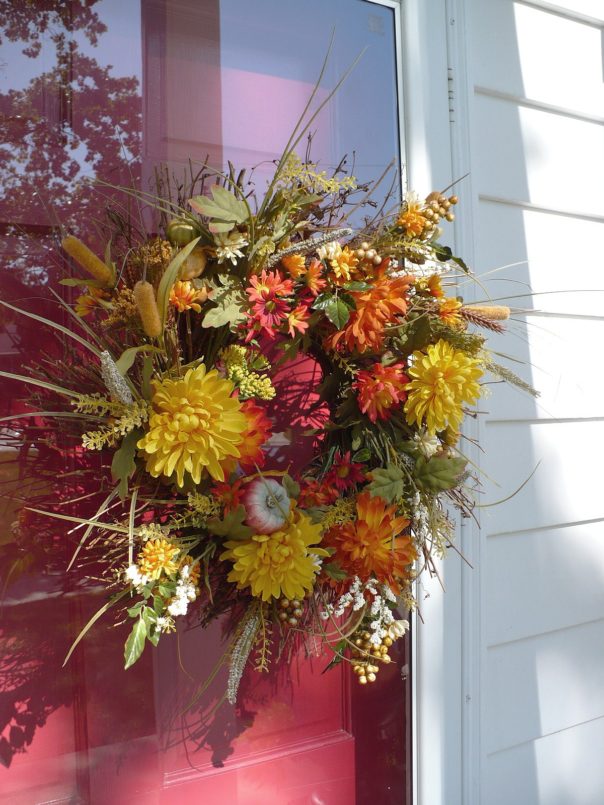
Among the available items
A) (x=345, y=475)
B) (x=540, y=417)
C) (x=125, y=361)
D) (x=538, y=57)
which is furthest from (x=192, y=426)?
(x=538, y=57)

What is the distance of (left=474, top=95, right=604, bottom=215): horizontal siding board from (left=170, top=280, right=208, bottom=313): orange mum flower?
0.81m

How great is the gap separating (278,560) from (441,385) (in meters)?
0.34

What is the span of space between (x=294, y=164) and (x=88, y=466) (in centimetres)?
58

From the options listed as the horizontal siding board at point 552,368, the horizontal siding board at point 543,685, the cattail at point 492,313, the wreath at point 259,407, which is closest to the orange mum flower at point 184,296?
the wreath at point 259,407

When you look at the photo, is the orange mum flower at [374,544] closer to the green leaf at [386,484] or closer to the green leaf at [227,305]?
the green leaf at [386,484]

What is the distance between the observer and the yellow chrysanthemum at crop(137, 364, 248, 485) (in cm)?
83

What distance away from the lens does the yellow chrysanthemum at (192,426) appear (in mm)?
834

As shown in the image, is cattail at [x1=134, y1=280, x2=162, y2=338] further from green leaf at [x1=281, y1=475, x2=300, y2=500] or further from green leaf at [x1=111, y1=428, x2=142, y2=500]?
green leaf at [x1=281, y1=475, x2=300, y2=500]

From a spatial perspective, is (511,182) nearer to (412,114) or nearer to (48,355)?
(412,114)

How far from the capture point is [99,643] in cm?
113

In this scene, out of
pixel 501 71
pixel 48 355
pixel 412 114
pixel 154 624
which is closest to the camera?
pixel 154 624

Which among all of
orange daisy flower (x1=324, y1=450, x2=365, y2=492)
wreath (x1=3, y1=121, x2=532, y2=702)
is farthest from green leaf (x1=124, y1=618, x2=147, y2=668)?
orange daisy flower (x1=324, y1=450, x2=365, y2=492)

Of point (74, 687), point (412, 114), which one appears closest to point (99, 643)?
point (74, 687)

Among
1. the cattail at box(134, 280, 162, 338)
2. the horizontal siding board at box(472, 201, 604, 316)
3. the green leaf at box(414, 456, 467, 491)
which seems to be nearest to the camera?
the cattail at box(134, 280, 162, 338)
